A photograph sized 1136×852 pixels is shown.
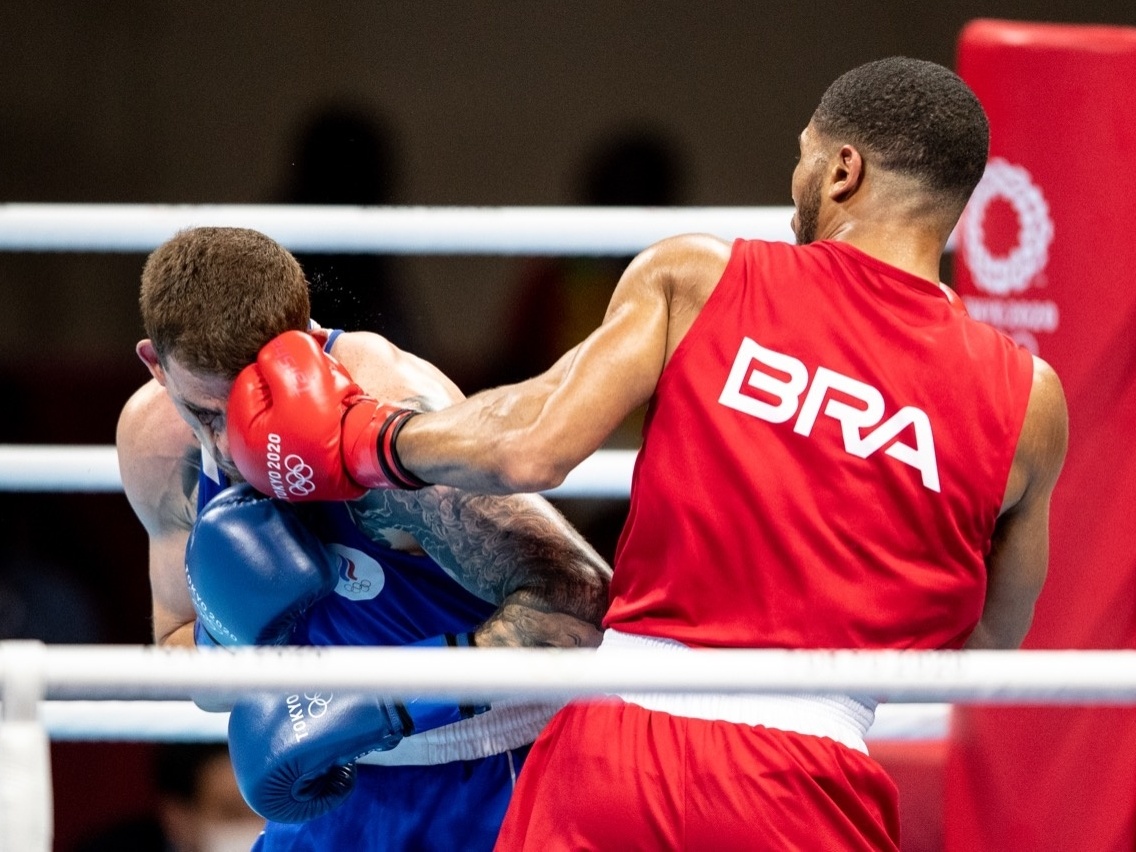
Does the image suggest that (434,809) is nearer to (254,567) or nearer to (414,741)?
(414,741)

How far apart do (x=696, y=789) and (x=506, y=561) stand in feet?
1.34

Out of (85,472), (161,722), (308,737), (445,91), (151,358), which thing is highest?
(151,358)

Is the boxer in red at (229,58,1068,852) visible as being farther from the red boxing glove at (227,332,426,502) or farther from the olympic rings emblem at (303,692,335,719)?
the olympic rings emblem at (303,692,335,719)

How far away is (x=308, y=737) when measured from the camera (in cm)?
176

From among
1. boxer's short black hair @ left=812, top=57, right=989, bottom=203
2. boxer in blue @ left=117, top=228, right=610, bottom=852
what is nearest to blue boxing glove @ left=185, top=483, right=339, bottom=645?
boxer in blue @ left=117, top=228, right=610, bottom=852

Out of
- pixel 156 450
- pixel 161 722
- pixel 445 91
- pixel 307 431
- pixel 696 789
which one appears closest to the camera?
pixel 696 789

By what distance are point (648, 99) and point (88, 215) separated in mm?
3307

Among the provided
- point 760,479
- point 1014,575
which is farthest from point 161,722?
point 1014,575

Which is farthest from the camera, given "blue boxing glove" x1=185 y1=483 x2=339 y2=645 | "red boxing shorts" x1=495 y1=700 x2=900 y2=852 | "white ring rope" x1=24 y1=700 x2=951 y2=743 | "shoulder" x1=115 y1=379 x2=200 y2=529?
"white ring rope" x1=24 y1=700 x2=951 y2=743

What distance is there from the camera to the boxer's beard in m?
1.76

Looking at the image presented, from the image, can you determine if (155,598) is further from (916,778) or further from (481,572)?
(916,778)

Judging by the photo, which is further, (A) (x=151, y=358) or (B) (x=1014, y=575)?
(A) (x=151, y=358)

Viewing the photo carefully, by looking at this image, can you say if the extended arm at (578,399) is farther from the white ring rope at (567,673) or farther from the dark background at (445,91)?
the dark background at (445,91)

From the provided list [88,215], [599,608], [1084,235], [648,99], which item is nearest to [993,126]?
[1084,235]
